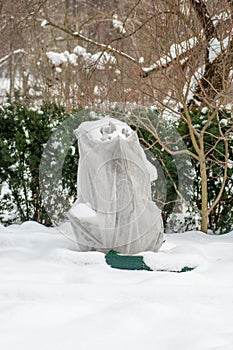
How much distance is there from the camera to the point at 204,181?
593 cm

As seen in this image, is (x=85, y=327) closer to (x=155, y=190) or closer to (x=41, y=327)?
(x=41, y=327)

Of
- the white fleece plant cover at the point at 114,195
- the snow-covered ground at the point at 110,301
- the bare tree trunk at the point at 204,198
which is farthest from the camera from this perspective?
the bare tree trunk at the point at 204,198

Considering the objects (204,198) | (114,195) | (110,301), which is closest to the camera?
(110,301)

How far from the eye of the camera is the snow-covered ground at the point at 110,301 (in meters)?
2.95

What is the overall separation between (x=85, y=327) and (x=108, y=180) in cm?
188

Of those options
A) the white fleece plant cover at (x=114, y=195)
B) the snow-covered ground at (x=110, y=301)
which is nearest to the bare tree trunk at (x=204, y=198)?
the snow-covered ground at (x=110, y=301)

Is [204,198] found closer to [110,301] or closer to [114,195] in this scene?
[114,195]

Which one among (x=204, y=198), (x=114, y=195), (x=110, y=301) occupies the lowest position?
(x=110, y=301)

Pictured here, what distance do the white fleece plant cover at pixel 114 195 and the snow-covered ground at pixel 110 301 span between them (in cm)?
23

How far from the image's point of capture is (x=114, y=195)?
477cm

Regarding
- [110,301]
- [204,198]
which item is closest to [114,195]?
[110,301]

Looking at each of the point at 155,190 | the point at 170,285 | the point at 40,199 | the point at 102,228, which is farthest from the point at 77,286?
the point at 40,199

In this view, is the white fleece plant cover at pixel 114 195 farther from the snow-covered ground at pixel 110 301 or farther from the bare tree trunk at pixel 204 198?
the bare tree trunk at pixel 204 198

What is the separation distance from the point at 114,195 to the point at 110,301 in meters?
1.39
